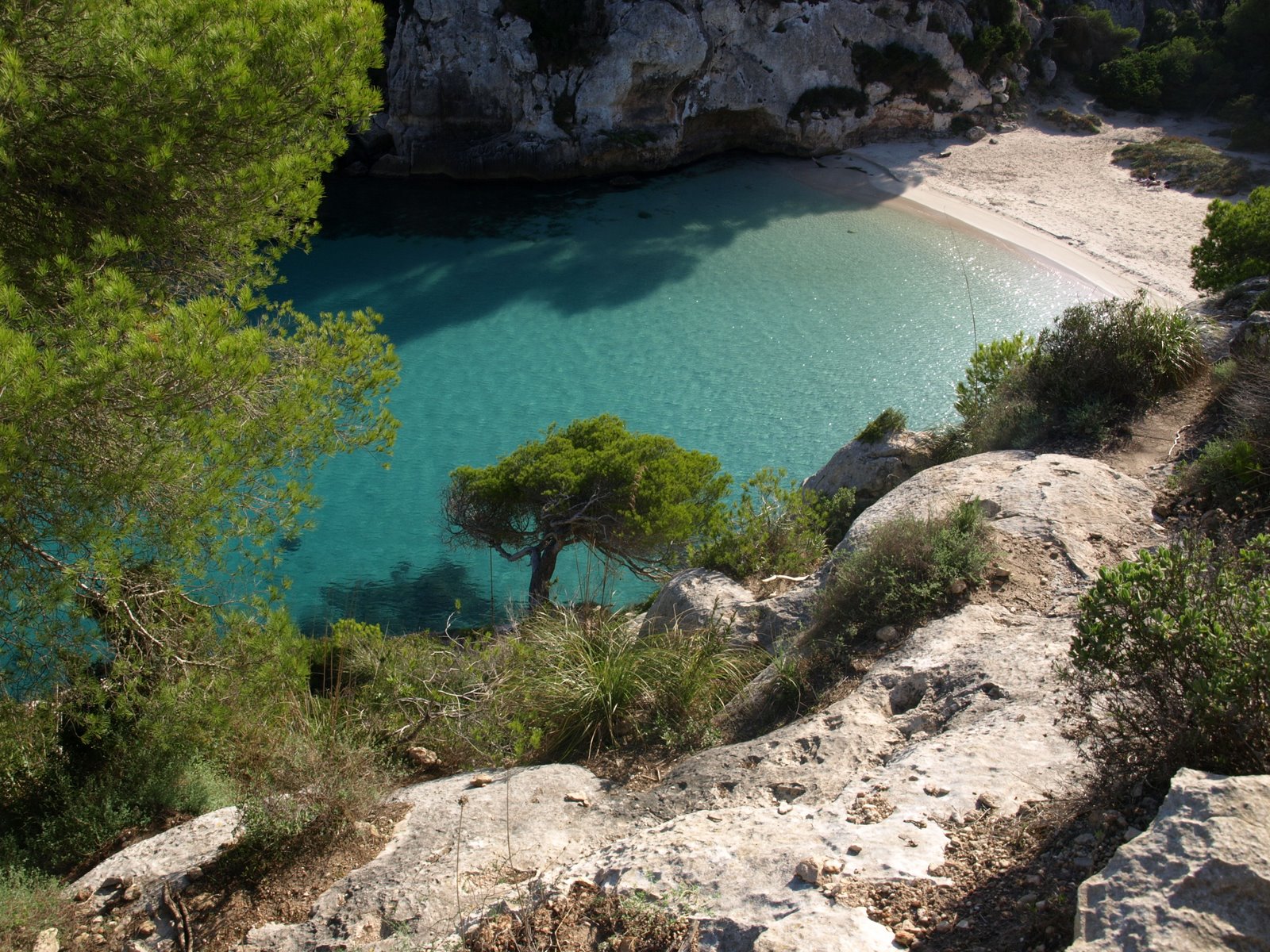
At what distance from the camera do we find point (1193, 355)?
9.52 metres

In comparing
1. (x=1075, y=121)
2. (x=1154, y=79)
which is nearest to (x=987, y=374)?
(x=1075, y=121)

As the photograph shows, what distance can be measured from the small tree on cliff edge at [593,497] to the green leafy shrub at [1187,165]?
1960cm

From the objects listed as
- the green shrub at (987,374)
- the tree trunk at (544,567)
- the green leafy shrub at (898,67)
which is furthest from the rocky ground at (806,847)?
the green leafy shrub at (898,67)

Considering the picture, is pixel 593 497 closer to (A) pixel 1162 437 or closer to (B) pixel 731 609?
(B) pixel 731 609

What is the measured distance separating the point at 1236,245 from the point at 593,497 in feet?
32.9

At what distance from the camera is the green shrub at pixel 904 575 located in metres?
6.37

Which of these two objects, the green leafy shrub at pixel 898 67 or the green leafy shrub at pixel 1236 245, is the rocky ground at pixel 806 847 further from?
the green leafy shrub at pixel 898 67

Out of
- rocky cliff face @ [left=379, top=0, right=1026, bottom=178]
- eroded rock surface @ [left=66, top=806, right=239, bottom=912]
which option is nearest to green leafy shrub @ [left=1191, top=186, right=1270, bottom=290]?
eroded rock surface @ [left=66, top=806, right=239, bottom=912]

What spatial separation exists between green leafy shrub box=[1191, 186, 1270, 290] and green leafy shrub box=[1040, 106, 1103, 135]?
16610mm

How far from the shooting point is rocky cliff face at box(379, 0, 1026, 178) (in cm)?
2612

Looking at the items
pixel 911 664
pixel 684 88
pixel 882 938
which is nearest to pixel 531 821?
pixel 882 938

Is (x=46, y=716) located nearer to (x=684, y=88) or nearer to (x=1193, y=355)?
(x=1193, y=355)

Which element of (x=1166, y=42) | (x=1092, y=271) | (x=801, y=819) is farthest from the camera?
(x=1166, y=42)

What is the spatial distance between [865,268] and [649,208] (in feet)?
21.6
